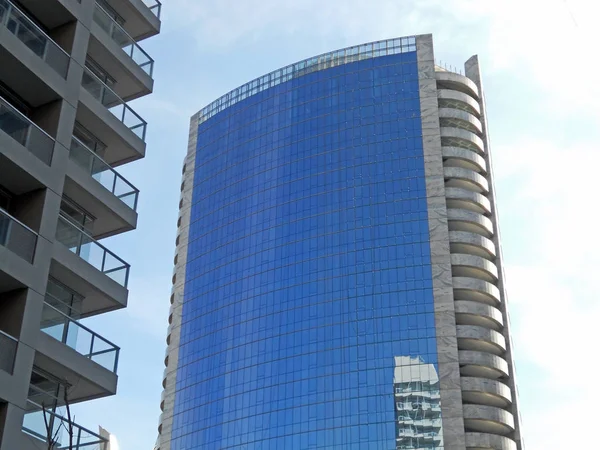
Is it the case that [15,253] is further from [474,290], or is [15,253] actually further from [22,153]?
[474,290]

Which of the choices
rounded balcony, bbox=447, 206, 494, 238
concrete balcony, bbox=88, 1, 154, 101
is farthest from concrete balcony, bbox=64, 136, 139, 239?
rounded balcony, bbox=447, 206, 494, 238

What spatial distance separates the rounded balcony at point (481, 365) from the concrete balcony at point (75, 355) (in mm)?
76230

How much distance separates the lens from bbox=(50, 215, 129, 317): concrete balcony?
33.7 metres

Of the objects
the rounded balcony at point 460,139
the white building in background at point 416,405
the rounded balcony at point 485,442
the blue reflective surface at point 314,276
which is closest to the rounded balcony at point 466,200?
the blue reflective surface at point 314,276

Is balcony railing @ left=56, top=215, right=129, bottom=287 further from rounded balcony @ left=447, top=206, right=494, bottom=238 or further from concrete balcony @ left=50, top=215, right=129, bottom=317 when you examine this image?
rounded balcony @ left=447, top=206, right=494, bottom=238

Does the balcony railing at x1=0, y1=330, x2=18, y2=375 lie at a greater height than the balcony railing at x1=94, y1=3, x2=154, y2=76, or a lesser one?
lesser

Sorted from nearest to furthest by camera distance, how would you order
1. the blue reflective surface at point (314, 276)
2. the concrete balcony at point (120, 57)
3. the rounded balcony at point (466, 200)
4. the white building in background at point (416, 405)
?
the concrete balcony at point (120, 57) → the white building in background at point (416, 405) → the blue reflective surface at point (314, 276) → the rounded balcony at point (466, 200)

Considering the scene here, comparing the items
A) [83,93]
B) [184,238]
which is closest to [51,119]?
[83,93]

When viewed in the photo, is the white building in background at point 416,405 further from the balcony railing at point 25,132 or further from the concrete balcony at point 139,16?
the balcony railing at point 25,132

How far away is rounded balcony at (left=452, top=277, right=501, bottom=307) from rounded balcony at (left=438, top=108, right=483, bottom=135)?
23.7 metres

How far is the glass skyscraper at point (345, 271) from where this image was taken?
10569 cm

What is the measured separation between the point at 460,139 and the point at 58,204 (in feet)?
307

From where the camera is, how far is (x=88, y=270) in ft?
114

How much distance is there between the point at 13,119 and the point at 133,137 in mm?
8355
